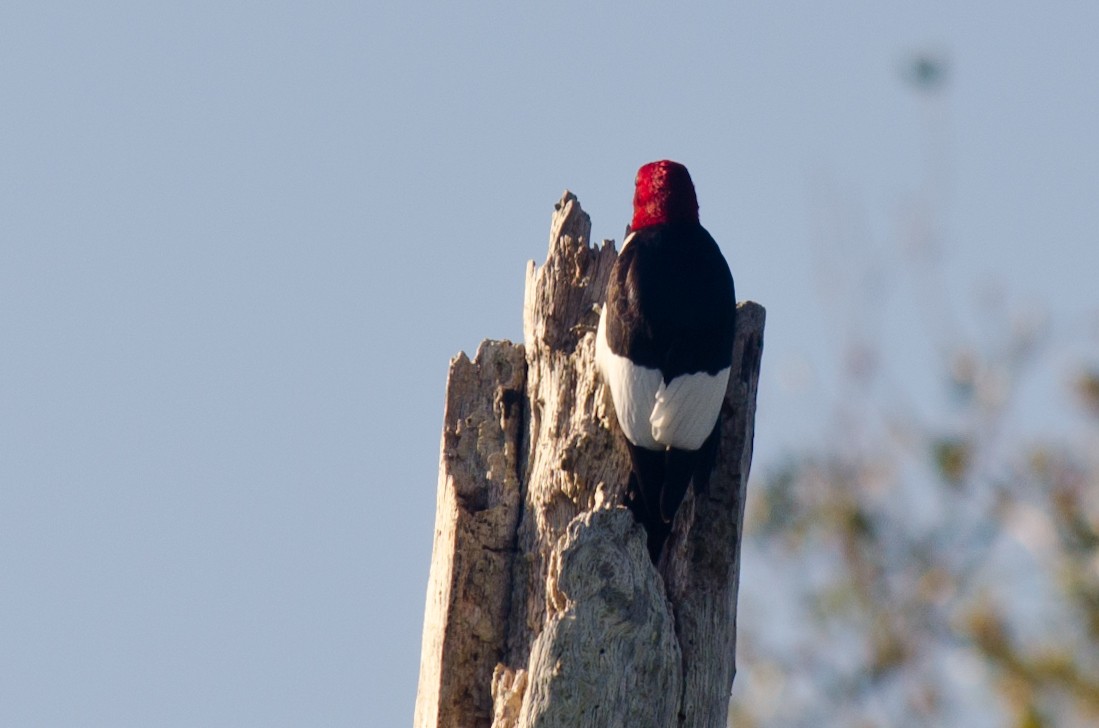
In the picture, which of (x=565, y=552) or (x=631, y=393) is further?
(x=631, y=393)

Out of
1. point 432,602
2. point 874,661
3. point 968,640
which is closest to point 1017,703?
point 968,640

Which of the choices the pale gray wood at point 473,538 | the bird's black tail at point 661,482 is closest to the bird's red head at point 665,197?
the pale gray wood at point 473,538

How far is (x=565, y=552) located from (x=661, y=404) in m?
0.67

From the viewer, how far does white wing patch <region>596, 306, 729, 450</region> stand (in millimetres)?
4863

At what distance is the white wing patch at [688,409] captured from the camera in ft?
15.9

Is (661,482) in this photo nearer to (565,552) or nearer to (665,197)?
(565,552)

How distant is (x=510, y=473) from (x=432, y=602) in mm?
413

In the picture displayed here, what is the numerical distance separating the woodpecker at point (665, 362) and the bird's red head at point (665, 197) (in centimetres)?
54

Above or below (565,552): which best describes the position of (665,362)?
above

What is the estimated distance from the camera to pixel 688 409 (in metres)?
4.89

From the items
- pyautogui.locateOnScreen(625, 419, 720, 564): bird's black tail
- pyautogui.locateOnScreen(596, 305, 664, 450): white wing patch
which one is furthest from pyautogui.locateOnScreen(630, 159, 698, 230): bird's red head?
pyautogui.locateOnScreen(625, 419, 720, 564): bird's black tail

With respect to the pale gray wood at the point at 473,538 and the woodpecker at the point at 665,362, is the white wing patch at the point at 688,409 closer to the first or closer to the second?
the woodpecker at the point at 665,362

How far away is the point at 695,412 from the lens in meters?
4.89

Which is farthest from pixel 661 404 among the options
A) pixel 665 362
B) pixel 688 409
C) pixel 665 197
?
pixel 665 197
